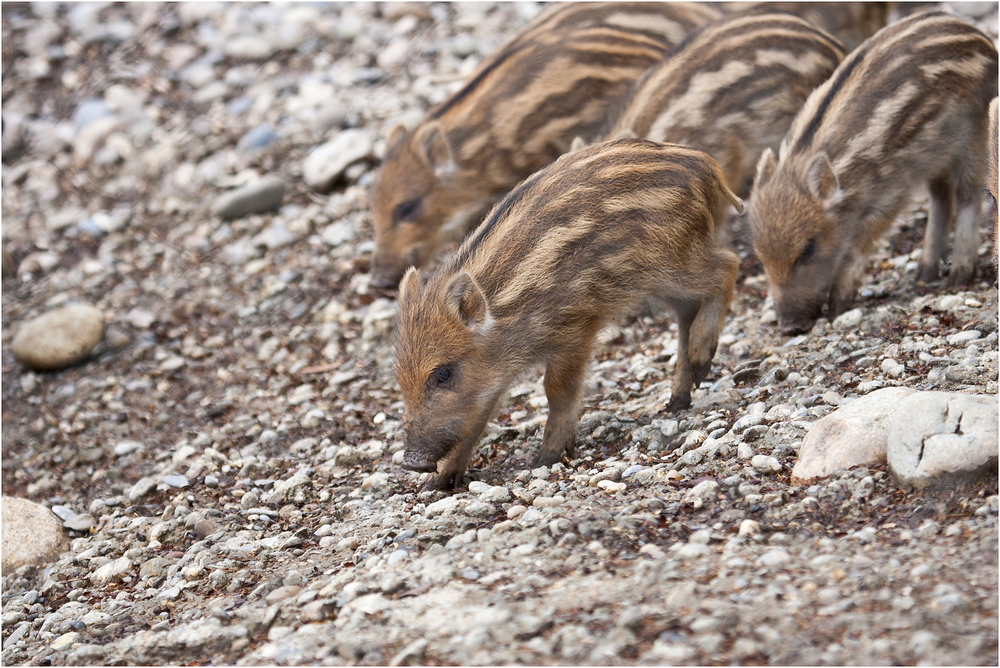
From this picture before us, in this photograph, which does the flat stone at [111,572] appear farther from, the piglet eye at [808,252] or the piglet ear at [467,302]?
the piglet eye at [808,252]

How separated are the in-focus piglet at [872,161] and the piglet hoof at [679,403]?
2.81ft

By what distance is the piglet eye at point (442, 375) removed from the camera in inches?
157

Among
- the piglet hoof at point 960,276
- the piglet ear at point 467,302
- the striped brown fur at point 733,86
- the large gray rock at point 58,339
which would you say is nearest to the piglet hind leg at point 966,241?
the piglet hoof at point 960,276

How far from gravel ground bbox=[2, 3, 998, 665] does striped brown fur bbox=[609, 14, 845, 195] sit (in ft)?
2.60

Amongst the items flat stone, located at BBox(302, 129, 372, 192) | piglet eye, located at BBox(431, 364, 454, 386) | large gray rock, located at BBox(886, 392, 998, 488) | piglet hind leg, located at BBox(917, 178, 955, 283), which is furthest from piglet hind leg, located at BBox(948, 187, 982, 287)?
flat stone, located at BBox(302, 129, 372, 192)

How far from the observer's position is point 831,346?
14.1ft

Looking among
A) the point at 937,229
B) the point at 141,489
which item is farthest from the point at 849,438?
the point at 141,489

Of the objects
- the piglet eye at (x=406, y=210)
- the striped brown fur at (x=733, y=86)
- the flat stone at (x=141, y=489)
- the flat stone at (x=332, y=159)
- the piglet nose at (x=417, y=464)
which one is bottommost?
the flat stone at (x=141, y=489)

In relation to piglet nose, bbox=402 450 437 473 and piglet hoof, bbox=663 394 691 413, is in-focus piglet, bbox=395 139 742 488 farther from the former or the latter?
piglet hoof, bbox=663 394 691 413

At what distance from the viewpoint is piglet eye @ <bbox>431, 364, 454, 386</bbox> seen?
13.1ft

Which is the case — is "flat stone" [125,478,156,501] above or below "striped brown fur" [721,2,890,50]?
below

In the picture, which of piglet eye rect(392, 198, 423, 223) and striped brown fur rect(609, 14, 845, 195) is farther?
piglet eye rect(392, 198, 423, 223)

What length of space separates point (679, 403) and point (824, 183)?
141 cm

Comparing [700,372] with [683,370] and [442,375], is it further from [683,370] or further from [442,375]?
[442,375]
